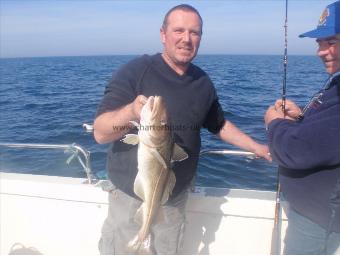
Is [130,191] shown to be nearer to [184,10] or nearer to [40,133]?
[184,10]

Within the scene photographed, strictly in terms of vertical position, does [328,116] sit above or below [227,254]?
above

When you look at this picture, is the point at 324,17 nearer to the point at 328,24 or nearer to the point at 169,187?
the point at 328,24

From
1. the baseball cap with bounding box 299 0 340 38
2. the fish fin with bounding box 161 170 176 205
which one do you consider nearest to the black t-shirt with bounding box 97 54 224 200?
the fish fin with bounding box 161 170 176 205

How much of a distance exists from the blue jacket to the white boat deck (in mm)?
1059

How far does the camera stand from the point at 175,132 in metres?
3.14

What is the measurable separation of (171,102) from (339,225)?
156cm

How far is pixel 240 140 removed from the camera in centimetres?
369

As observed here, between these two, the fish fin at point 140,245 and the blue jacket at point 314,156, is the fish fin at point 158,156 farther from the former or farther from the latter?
the blue jacket at point 314,156

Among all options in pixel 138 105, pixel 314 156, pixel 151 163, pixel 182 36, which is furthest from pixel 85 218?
pixel 314 156

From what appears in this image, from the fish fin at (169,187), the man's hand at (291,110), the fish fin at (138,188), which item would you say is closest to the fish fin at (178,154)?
the fish fin at (169,187)

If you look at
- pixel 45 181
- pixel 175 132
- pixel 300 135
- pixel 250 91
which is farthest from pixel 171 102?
pixel 250 91

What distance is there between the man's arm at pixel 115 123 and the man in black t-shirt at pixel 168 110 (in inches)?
1.1

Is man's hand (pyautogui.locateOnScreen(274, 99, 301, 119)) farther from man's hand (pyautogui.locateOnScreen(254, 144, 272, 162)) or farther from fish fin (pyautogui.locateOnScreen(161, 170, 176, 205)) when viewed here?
fish fin (pyautogui.locateOnScreen(161, 170, 176, 205))

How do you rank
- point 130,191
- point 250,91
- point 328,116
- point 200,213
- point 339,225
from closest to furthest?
point 328,116, point 339,225, point 130,191, point 200,213, point 250,91
